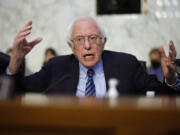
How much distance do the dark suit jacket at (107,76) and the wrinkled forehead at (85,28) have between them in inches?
6.6

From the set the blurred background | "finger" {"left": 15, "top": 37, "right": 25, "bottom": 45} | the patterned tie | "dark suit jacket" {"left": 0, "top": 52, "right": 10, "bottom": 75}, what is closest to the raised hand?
the patterned tie

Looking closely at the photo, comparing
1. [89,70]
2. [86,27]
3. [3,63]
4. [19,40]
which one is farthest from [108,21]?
[19,40]

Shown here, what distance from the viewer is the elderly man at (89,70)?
2.06m

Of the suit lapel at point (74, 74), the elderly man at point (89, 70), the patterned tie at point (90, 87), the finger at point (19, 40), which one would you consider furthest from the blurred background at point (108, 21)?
the finger at point (19, 40)

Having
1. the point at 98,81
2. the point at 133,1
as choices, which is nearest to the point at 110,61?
the point at 98,81

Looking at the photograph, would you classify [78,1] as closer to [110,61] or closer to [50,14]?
[50,14]

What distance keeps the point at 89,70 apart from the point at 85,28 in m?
0.33

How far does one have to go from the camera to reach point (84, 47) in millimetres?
2359

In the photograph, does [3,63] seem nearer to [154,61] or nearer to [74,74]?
[74,74]

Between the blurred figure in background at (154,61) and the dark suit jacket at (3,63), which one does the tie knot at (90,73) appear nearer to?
the dark suit jacket at (3,63)

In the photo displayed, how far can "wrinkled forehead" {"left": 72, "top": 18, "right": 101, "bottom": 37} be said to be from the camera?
240cm

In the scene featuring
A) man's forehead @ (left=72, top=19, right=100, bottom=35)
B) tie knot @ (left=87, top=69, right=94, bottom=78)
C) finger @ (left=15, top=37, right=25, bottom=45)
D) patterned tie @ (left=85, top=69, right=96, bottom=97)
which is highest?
man's forehead @ (left=72, top=19, right=100, bottom=35)

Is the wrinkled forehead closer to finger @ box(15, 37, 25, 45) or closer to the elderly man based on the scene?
the elderly man

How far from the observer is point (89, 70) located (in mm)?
2268
